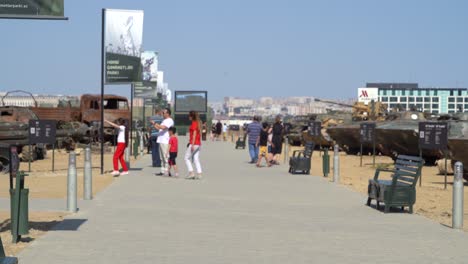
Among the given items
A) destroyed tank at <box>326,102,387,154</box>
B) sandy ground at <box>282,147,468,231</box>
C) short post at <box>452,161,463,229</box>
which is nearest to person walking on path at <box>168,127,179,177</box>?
sandy ground at <box>282,147,468,231</box>

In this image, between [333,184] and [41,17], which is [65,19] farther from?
[333,184]

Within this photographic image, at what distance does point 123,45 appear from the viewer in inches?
934

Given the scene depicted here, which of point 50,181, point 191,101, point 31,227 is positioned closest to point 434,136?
point 50,181

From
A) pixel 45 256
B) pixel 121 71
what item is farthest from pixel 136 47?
pixel 45 256

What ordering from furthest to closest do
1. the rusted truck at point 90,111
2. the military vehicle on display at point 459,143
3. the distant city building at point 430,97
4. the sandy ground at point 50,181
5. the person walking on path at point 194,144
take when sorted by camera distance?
the distant city building at point 430,97 < the rusted truck at point 90,111 < the military vehicle on display at point 459,143 < the person walking on path at point 194,144 < the sandy ground at point 50,181

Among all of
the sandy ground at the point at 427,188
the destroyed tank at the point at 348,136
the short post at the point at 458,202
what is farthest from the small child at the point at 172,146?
the destroyed tank at the point at 348,136

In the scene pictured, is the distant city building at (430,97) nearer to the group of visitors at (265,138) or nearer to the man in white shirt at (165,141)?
the group of visitors at (265,138)

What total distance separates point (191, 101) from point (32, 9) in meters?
64.5

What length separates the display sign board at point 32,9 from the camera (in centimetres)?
958

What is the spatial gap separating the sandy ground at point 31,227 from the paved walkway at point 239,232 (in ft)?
0.71

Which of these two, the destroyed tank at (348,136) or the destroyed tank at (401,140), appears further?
the destroyed tank at (348,136)

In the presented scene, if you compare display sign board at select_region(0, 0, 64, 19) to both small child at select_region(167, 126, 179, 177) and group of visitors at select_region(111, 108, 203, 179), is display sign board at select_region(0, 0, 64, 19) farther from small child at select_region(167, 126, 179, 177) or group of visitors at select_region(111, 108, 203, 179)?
small child at select_region(167, 126, 179, 177)

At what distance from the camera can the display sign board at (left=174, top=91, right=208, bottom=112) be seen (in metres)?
73.7

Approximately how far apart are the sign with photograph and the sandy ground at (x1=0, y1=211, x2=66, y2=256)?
10072mm
